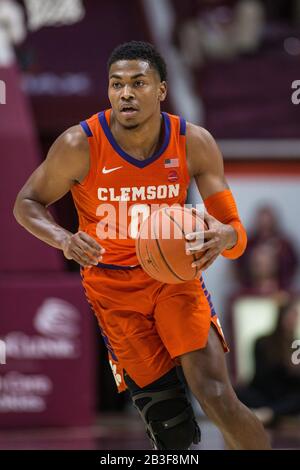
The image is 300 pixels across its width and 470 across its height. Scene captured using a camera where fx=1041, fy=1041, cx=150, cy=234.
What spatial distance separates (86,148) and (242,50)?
799 centimetres

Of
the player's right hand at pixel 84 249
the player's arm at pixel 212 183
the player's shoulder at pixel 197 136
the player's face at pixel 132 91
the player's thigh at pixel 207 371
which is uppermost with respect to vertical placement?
the player's face at pixel 132 91

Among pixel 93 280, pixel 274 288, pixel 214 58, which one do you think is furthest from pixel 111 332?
pixel 214 58

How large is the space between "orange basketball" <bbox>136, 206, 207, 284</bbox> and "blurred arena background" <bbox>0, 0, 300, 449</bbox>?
3.85m

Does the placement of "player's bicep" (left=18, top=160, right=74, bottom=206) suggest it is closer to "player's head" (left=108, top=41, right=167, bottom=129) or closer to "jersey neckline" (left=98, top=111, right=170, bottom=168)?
"jersey neckline" (left=98, top=111, right=170, bottom=168)

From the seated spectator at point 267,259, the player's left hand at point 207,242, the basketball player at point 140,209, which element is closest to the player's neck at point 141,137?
the basketball player at point 140,209

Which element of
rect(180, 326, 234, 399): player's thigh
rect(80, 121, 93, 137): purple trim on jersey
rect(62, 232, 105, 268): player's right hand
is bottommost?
rect(180, 326, 234, 399): player's thigh

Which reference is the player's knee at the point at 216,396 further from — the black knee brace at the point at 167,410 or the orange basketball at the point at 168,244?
the orange basketball at the point at 168,244

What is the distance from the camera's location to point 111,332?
5000 millimetres

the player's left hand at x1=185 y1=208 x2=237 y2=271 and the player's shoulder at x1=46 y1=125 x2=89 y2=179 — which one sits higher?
the player's shoulder at x1=46 y1=125 x2=89 y2=179

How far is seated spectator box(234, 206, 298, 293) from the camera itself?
37.6ft

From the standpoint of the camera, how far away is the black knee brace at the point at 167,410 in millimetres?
4953

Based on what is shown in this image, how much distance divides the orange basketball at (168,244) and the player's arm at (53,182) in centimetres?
40

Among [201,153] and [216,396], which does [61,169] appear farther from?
[216,396]

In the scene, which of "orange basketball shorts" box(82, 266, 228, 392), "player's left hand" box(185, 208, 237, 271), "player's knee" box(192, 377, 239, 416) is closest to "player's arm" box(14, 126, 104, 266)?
"orange basketball shorts" box(82, 266, 228, 392)
